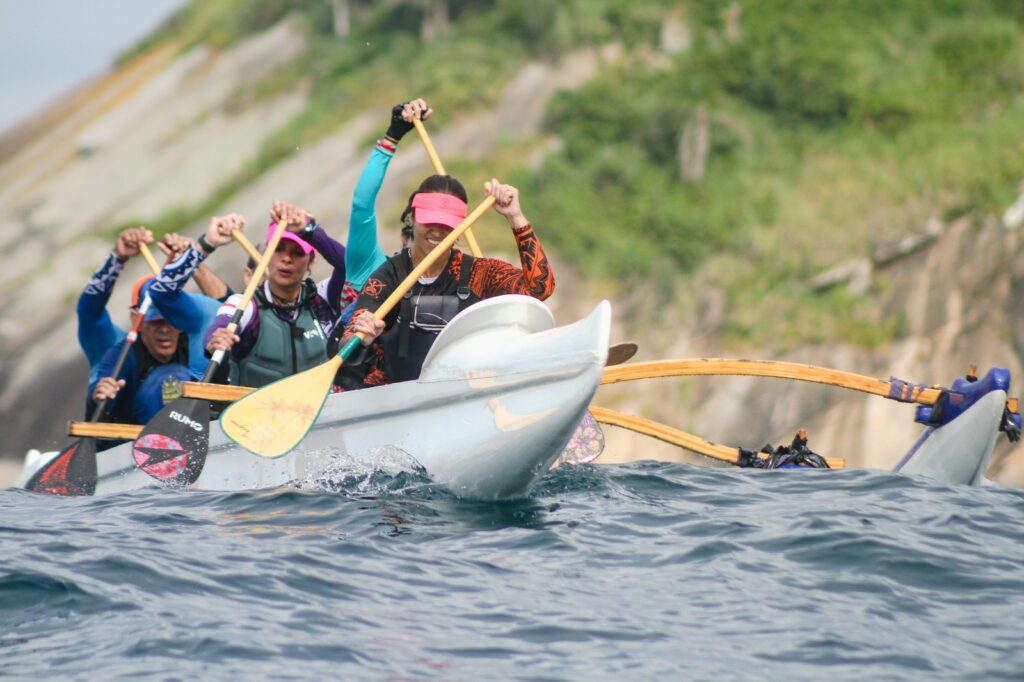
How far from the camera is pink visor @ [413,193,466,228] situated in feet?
22.3

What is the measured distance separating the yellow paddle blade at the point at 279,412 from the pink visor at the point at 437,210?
862 mm

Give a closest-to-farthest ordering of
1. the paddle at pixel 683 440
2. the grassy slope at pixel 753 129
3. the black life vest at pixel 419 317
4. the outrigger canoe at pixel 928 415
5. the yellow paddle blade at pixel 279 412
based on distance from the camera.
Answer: the yellow paddle blade at pixel 279 412
the black life vest at pixel 419 317
the outrigger canoe at pixel 928 415
the paddle at pixel 683 440
the grassy slope at pixel 753 129

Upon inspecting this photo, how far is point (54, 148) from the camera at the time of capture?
95.8 feet

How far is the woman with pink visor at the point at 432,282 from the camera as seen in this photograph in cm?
684

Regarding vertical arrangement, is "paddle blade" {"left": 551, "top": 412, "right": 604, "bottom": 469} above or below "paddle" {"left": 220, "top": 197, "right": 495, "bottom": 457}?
below

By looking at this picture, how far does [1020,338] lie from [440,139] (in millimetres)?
10490

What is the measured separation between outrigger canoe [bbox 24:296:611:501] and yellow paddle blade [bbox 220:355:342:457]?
0.65ft

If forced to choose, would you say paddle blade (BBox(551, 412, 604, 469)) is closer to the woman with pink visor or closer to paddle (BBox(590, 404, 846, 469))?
paddle (BBox(590, 404, 846, 469))

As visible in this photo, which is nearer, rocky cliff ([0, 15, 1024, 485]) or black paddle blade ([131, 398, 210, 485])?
black paddle blade ([131, 398, 210, 485])

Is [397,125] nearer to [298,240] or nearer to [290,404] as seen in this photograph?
[298,240]

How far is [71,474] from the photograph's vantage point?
25.9 ft

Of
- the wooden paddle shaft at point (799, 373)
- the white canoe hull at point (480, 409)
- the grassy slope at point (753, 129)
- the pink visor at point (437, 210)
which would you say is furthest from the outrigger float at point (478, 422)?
the grassy slope at point (753, 129)

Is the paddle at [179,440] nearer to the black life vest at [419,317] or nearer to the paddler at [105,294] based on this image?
the black life vest at [419,317]

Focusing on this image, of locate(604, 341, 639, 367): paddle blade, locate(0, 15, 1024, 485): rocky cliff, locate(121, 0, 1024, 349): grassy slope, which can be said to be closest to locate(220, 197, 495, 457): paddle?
locate(604, 341, 639, 367): paddle blade
